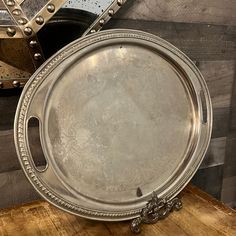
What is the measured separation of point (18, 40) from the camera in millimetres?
670

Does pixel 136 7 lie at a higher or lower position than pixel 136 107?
higher

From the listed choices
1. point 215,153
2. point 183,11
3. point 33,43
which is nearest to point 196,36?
point 183,11

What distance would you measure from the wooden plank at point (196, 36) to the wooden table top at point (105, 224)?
0.49 metres

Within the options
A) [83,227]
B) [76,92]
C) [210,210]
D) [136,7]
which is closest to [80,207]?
[83,227]

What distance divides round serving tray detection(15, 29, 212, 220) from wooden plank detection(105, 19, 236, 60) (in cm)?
18

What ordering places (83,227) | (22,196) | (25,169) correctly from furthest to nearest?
(22,196)
(83,227)
(25,169)

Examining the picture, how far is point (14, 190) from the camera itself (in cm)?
82

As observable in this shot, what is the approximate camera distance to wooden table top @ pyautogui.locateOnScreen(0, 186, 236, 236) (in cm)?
69

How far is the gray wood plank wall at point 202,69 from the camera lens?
80 cm

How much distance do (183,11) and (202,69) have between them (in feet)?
0.66

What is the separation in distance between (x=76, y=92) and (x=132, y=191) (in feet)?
0.89

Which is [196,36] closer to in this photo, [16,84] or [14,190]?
[16,84]

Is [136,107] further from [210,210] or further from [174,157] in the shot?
[210,210]

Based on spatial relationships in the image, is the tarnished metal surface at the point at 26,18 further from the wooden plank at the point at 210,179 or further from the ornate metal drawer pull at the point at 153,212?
the wooden plank at the point at 210,179
